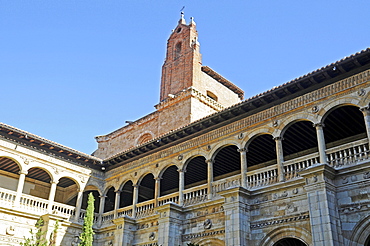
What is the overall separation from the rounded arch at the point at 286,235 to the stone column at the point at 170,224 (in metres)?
4.07

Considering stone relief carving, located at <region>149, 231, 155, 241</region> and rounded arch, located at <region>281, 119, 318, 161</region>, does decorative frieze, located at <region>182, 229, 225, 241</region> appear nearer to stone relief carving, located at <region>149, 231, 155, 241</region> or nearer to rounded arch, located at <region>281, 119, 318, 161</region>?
stone relief carving, located at <region>149, 231, 155, 241</region>

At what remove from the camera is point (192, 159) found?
1878 cm

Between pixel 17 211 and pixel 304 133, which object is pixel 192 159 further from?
pixel 17 211

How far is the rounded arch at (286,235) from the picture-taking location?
41.6 feet

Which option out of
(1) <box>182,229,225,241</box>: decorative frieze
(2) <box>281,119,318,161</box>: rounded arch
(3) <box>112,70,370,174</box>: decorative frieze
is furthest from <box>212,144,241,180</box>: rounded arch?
(1) <box>182,229,225,241</box>: decorative frieze

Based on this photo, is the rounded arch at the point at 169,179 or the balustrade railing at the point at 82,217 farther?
the balustrade railing at the point at 82,217

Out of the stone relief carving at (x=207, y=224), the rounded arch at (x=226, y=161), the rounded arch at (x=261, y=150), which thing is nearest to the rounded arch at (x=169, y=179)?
the rounded arch at (x=226, y=161)

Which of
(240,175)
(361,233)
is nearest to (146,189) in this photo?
(240,175)

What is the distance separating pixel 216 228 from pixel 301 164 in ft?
13.5

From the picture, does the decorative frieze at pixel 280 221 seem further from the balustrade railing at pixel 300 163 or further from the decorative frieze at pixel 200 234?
the decorative frieze at pixel 200 234

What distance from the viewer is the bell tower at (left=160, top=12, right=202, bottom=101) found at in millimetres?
28234

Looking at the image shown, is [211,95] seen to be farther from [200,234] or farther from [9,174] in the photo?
[200,234]

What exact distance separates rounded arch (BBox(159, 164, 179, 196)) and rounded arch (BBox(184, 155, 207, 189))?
60cm

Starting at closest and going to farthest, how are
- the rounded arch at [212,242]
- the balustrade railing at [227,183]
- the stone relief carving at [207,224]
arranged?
the rounded arch at [212,242]
the stone relief carving at [207,224]
the balustrade railing at [227,183]
